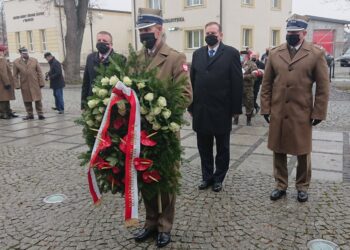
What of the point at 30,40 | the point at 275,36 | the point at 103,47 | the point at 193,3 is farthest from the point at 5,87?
the point at 30,40

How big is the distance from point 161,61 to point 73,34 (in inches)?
675

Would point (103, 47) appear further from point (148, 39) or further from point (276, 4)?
point (276, 4)

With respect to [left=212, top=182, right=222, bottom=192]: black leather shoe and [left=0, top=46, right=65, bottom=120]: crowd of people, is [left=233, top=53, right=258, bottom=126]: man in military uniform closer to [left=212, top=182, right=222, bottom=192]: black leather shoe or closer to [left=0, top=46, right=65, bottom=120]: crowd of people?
[left=212, top=182, right=222, bottom=192]: black leather shoe

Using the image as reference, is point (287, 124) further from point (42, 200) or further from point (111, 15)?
point (111, 15)

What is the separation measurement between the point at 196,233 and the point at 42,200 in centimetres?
203

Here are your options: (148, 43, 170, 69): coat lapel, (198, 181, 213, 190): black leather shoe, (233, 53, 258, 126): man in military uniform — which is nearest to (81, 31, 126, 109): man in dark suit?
(148, 43, 170, 69): coat lapel

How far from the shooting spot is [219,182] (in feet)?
15.5

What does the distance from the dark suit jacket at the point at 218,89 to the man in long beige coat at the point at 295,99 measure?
350 mm

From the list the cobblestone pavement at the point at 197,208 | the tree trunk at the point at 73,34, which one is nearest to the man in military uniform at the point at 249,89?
the cobblestone pavement at the point at 197,208

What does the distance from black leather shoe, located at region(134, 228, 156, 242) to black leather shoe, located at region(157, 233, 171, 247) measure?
145 mm

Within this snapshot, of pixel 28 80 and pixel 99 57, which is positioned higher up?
pixel 99 57

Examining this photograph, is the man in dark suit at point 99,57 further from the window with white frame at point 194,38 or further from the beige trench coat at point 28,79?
the window with white frame at point 194,38

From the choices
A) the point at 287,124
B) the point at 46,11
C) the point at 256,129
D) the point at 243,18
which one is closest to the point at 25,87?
the point at 256,129

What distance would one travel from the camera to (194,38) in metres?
26.3
